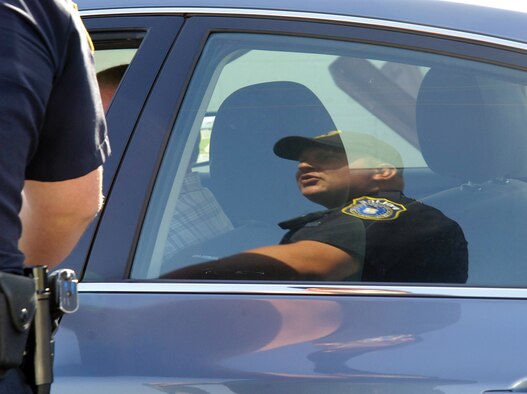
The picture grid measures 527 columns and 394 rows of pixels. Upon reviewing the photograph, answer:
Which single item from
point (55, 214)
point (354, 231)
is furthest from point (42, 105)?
point (354, 231)

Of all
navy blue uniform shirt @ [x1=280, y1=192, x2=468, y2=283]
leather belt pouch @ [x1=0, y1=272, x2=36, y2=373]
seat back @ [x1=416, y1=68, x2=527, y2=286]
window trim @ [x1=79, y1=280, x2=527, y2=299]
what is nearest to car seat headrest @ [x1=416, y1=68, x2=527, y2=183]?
seat back @ [x1=416, y1=68, x2=527, y2=286]

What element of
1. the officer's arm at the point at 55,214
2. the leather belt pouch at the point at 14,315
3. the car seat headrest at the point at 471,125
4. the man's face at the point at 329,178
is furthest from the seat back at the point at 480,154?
the leather belt pouch at the point at 14,315

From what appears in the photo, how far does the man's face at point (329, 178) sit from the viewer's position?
189cm

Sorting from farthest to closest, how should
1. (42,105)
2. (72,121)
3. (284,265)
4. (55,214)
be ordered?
(284,265)
(55,214)
(72,121)
(42,105)

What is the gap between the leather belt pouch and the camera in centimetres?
128

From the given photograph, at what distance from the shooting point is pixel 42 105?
4.20 ft

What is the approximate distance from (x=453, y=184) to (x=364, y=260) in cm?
23

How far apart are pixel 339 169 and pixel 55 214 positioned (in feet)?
2.11

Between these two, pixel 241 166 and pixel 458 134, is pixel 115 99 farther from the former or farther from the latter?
pixel 458 134

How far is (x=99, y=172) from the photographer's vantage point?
58.5 inches

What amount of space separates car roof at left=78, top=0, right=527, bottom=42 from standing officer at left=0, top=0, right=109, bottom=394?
0.59 m

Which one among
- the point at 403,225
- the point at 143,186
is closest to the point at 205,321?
the point at 143,186

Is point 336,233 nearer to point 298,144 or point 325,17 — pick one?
point 298,144

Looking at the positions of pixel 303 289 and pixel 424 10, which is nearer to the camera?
pixel 303 289
